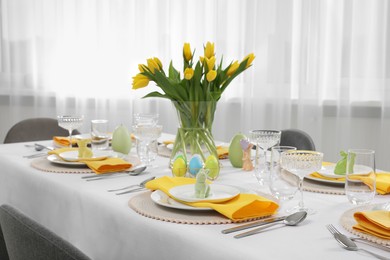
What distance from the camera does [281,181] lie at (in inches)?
53.3

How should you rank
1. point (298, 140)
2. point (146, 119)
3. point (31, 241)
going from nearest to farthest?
point (31, 241) < point (146, 119) < point (298, 140)

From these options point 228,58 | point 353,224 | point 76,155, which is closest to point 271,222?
point 353,224

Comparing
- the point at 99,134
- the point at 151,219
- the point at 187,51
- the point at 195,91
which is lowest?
the point at 151,219

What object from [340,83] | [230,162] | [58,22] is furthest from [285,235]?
[58,22]

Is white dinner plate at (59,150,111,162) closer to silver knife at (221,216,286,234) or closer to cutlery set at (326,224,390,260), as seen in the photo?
silver knife at (221,216,286,234)

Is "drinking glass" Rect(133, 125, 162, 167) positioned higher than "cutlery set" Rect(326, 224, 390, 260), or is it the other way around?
"drinking glass" Rect(133, 125, 162, 167)

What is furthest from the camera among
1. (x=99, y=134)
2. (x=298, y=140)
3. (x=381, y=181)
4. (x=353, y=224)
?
(x=298, y=140)

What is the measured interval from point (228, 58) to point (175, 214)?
2605mm

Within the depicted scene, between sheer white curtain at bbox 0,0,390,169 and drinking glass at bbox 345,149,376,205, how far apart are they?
1.90 meters

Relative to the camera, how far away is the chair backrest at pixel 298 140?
2418 millimetres

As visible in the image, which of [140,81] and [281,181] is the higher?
[140,81]

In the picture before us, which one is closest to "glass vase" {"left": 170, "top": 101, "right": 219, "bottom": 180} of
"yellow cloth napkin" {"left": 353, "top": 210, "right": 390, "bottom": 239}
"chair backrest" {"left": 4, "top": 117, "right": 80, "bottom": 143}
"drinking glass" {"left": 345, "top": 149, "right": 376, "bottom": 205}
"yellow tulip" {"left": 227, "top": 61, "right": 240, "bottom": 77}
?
"yellow tulip" {"left": 227, "top": 61, "right": 240, "bottom": 77}

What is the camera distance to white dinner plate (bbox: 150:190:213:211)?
124cm

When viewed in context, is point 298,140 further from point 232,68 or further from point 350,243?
point 350,243
